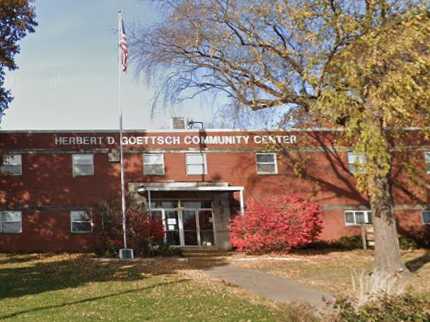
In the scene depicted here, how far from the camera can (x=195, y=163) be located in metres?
33.3

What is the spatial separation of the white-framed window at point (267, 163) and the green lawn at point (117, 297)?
1394 centimetres

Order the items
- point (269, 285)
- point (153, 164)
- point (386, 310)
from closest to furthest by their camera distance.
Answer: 1. point (386, 310)
2. point (269, 285)
3. point (153, 164)

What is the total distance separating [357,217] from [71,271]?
63.6 feet

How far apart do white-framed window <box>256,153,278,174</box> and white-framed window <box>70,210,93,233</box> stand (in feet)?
31.7

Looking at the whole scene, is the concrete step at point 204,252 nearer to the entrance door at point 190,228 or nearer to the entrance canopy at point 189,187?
the entrance door at point 190,228

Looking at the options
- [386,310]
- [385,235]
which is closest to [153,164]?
[385,235]

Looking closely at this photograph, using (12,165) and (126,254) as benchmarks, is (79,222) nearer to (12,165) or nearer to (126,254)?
(12,165)

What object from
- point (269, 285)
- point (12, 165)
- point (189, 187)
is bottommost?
point (269, 285)

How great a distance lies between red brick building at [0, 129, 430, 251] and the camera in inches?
1237

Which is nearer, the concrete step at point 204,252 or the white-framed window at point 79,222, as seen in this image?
the concrete step at point 204,252

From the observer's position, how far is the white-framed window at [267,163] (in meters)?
34.0

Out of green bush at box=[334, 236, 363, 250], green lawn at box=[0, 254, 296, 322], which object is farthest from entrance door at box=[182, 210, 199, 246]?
green lawn at box=[0, 254, 296, 322]

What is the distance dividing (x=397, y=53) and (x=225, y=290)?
739 centimetres

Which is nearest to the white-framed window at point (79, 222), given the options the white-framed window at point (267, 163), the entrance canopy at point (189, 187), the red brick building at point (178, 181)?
the red brick building at point (178, 181)
